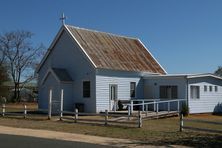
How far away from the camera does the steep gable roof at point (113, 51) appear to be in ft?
125

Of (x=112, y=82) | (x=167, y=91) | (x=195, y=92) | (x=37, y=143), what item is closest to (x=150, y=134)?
(x=37, y=143)

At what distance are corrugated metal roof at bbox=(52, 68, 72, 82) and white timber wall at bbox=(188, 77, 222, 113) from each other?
1042cm

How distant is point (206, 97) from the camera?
41.3 meters

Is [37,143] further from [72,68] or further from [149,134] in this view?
[72,68]

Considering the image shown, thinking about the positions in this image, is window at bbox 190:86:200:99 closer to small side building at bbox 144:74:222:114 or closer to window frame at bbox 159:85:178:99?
small side building at bbox 144:74:222:114

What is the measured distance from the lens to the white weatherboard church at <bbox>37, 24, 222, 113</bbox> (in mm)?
37469

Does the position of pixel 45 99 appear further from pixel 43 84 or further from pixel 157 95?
pixel 157 95

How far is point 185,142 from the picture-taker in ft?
63.4

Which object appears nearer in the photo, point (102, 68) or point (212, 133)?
point (212, 133)

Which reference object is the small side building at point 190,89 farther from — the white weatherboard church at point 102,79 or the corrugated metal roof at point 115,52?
the corrugated metal roof at point 115,52

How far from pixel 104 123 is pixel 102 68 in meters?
10.1

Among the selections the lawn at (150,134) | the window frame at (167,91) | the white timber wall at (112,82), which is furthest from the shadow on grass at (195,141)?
the window frame at (167,91)

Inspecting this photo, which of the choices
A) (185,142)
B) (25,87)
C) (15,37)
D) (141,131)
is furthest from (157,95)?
(25,87)

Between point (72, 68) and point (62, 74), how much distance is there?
1031 mm
